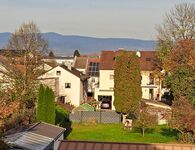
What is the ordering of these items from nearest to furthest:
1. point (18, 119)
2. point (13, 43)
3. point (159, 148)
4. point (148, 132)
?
1. point (159, 148)
2. point (18, 119)
3. point (148, 132)
4. point (13, 43)

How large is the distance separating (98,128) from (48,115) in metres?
11.2

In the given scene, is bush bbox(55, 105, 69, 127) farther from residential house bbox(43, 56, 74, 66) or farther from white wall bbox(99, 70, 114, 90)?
residential house bbox(43, 56, 74, 66)

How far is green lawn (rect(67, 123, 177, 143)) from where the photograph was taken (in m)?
40.4

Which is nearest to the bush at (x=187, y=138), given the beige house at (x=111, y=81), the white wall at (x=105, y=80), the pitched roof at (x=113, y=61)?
the beige house at (x=111, y=81)

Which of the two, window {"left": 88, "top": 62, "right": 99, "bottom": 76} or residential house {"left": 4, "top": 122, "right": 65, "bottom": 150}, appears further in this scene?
window {"left": 88, "top": 62, "right": 99, "bottom": 76}

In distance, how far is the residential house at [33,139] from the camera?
20.9 metres

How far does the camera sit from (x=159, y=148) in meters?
16.2

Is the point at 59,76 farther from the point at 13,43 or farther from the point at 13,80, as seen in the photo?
the point at 13,80

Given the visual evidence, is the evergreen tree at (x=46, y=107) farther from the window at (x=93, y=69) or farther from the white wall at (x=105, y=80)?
the window at (x=93, y=69)

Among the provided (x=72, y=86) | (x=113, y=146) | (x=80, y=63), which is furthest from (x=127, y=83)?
(x=80, y=63)

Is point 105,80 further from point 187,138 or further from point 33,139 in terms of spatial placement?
point 33,139

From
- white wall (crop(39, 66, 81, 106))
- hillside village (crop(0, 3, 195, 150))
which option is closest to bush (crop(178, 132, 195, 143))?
hillside village (crop(0, 3, 195, 150))

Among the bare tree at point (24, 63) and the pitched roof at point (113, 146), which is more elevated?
the bare tree at point (24, 63)

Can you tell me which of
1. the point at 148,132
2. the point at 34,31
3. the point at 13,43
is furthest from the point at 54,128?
the point at 34,31
